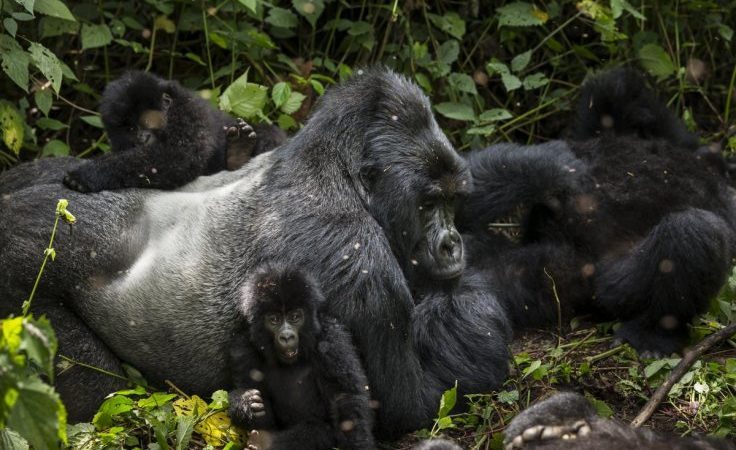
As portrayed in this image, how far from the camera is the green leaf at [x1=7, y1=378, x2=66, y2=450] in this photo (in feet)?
8.73

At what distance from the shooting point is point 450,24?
654 centimetres

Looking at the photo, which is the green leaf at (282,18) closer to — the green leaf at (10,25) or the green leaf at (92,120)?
the green leaf at (92,120)

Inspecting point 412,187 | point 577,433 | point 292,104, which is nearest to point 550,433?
point 577,433

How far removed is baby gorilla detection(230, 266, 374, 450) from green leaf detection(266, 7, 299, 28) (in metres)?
2.69

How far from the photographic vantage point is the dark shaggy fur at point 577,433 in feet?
11.3

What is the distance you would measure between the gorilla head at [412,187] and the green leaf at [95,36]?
2172 millimetres

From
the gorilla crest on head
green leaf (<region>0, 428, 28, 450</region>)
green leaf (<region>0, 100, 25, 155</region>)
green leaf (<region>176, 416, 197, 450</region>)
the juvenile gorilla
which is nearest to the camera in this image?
green leaf (<region>0, 428, 28, 450</region>)

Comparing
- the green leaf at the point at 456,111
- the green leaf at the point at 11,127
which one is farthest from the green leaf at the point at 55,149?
the green leaf at the point at 456,111

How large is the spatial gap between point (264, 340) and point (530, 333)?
1.97 m

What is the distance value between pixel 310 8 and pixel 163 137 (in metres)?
1.78

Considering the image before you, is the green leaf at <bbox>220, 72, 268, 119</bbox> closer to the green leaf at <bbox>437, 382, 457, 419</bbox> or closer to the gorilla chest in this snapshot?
the gorilla chest

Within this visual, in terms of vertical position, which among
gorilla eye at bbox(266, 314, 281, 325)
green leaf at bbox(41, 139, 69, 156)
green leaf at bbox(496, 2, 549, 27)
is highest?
green leaf at bbox(496, 2, 549, 27)

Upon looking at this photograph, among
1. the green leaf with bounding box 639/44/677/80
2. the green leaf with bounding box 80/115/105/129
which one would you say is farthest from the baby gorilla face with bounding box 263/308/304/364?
the green leaf with bounding box 639/44/677/80

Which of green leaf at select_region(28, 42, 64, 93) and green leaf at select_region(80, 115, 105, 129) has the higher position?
green leaf at select_region(28, 42, 64, 93)
